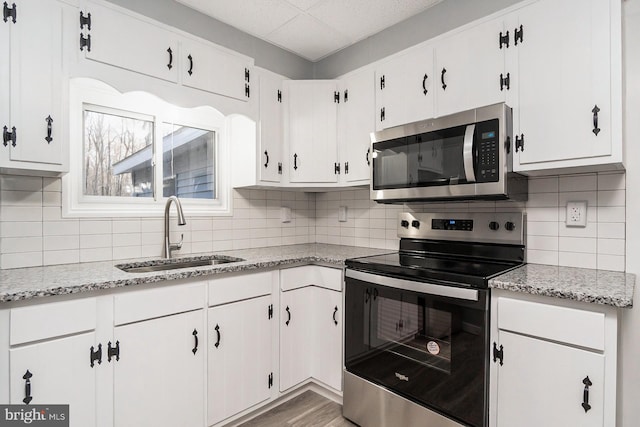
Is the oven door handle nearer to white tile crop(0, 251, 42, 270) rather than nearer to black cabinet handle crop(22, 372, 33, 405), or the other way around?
black cabinet handle crop(22, 372, 33, 405)

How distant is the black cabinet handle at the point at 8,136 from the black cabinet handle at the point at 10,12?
465mm

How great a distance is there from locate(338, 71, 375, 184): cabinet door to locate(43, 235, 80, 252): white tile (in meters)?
1.70

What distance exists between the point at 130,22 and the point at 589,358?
2586 mm

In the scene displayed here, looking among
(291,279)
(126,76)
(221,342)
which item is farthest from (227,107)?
(221,342)

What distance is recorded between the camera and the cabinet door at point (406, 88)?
2.03 metres

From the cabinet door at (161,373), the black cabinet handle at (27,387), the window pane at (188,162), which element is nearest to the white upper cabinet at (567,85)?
the cabinet door at (161,373)

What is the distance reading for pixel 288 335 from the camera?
2164 mm

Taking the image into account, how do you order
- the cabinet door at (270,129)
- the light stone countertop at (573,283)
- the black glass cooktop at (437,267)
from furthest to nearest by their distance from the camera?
1. the cabinet door at (270,129)
2. the black glass cooktop at (437,267)
3. the light stone countertop at (573,283)

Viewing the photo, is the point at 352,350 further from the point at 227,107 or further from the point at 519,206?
the point at 227,107

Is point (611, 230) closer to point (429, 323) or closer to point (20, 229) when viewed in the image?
point (429, 323)

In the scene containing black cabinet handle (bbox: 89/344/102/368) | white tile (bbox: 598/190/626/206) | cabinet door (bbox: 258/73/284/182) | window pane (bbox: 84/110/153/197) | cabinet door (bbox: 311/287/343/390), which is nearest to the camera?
black cabinet handle (bbox: 89/344/102/368)

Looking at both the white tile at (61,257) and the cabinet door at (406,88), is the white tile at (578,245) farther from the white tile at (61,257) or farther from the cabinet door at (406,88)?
the white tile at (61,257)

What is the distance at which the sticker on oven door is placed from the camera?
5.20 ft

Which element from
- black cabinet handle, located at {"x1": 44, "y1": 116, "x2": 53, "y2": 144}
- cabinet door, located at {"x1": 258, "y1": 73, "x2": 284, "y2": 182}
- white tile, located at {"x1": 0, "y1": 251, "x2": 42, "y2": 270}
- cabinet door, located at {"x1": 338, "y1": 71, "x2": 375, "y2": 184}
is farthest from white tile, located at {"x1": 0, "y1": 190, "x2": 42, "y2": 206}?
cabinet door, located at {"x1": 338, "y1": 71, "x2": 375, "y2": 184}
